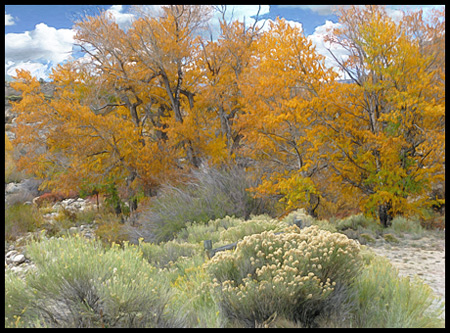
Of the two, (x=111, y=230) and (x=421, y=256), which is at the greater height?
(x=421, y=256)

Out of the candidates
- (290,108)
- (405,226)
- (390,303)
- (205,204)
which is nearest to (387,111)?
(290,108)

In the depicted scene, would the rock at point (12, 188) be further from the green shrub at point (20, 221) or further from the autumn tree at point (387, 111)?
the autumn tree at point (387, 111)

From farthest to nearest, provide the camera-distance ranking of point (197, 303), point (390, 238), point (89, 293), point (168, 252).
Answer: point (390, 238)
point (168, 252)
point (197, 303)
point (89, 293)

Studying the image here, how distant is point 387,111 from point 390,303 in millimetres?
7413

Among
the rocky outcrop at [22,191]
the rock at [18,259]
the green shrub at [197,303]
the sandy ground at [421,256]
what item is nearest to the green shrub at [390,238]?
the sandy ground at [421,256]

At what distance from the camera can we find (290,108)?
32.6 feet

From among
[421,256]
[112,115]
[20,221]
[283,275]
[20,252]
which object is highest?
[112,115]

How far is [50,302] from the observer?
323 cm

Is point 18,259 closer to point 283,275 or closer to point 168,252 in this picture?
point 168,252

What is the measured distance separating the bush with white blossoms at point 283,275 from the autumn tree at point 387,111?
5721mm

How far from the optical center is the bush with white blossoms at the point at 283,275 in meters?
3.52

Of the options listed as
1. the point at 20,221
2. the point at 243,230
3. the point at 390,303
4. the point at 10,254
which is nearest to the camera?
the point at 390,303

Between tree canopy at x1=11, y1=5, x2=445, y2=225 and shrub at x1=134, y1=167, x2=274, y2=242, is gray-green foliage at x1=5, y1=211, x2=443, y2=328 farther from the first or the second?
shrub at x1=134, y1=167, x2=274, y2=242
